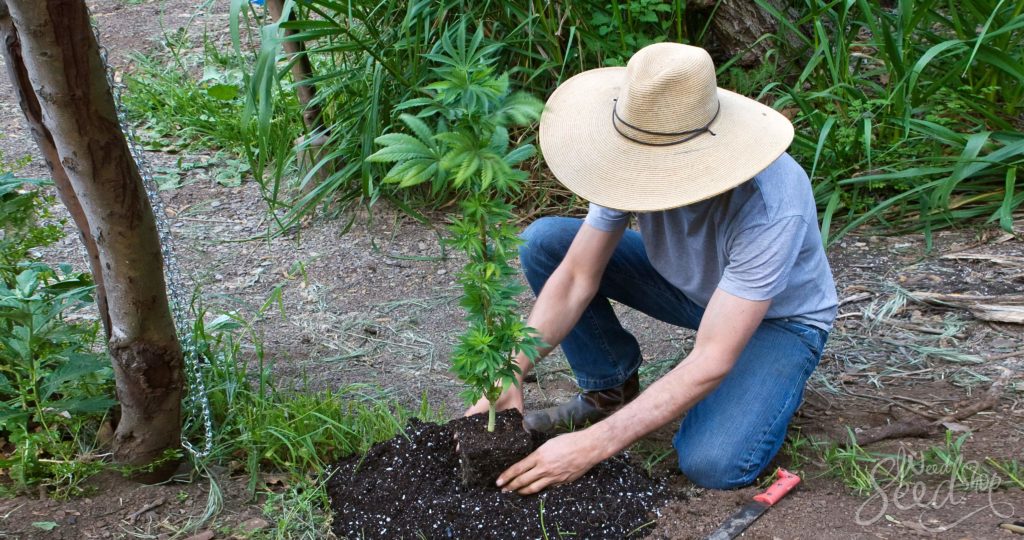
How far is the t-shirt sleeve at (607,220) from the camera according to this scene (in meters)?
2.31

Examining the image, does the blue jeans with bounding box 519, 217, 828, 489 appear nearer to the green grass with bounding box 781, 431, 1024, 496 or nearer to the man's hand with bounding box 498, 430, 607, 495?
the green grass with bounding box 781, 431, 1024, 496

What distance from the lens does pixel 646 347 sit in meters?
3.17

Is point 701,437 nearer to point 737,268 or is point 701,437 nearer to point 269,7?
point 737,268

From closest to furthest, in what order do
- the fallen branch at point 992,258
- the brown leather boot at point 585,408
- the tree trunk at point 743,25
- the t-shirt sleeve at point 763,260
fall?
the t-shirt sleeve at point 763,260 → the brown leather boot at point 585,408 → the fallen branch at point 992,258 → the tree trunk at point 743,25

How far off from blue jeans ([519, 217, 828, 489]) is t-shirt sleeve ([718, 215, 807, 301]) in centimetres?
34

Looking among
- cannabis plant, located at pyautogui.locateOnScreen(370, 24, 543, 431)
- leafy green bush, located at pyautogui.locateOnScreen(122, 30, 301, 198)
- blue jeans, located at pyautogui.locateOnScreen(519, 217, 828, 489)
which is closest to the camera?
cannabis plant, located at pyautogui.locateOnScreen(370, 24, 543, 431)

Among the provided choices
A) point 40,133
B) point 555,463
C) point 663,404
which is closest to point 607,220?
point 663,404

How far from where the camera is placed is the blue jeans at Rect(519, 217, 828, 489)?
2262 mm

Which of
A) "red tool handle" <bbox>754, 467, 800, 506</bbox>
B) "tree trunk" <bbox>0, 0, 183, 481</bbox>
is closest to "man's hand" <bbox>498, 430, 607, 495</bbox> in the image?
"red tool handle" <bbox>754, 467, 800, 506</bbox>

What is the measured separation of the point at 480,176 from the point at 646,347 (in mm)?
1502

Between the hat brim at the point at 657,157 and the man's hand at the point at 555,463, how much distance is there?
56 cm

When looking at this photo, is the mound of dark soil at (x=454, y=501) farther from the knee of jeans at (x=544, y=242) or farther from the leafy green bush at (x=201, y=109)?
the leafy green bush at (x=201, y=109)

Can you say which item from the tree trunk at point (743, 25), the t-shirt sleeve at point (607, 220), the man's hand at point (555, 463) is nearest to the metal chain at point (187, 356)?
the man's hand at point (555, 463)

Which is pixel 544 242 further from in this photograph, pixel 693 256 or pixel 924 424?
pixel 924 424
